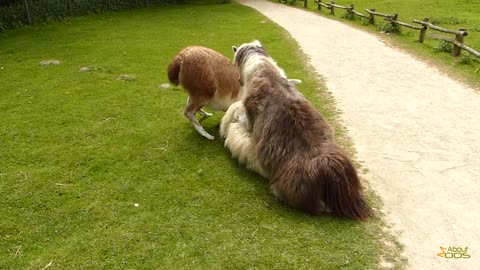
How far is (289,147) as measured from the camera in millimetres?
3828

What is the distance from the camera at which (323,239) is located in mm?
3295

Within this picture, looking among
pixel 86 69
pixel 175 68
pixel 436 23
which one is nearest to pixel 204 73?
pixel 175 68

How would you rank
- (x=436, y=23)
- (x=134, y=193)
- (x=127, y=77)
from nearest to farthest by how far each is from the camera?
1. (x=134, y=193)
2. (x=127, y=77)
3. (x=436, y=23)

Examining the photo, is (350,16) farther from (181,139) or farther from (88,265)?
(88,265)

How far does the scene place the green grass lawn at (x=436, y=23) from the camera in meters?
8.59

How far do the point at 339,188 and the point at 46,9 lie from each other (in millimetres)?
15271

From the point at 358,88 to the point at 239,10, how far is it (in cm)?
1285

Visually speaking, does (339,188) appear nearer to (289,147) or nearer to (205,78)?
(289,147)

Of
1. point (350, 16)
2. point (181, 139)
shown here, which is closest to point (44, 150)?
point (181, 139)

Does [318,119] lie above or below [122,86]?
above

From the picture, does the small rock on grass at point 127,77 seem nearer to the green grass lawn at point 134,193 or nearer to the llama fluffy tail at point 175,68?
the green grass lawn at point 134,193

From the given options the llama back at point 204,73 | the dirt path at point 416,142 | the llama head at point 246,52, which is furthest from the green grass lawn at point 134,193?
the llama head at point 246,52

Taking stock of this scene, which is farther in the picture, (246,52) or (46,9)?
(46,9)

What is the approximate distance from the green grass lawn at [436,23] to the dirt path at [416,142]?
1.74 feet
